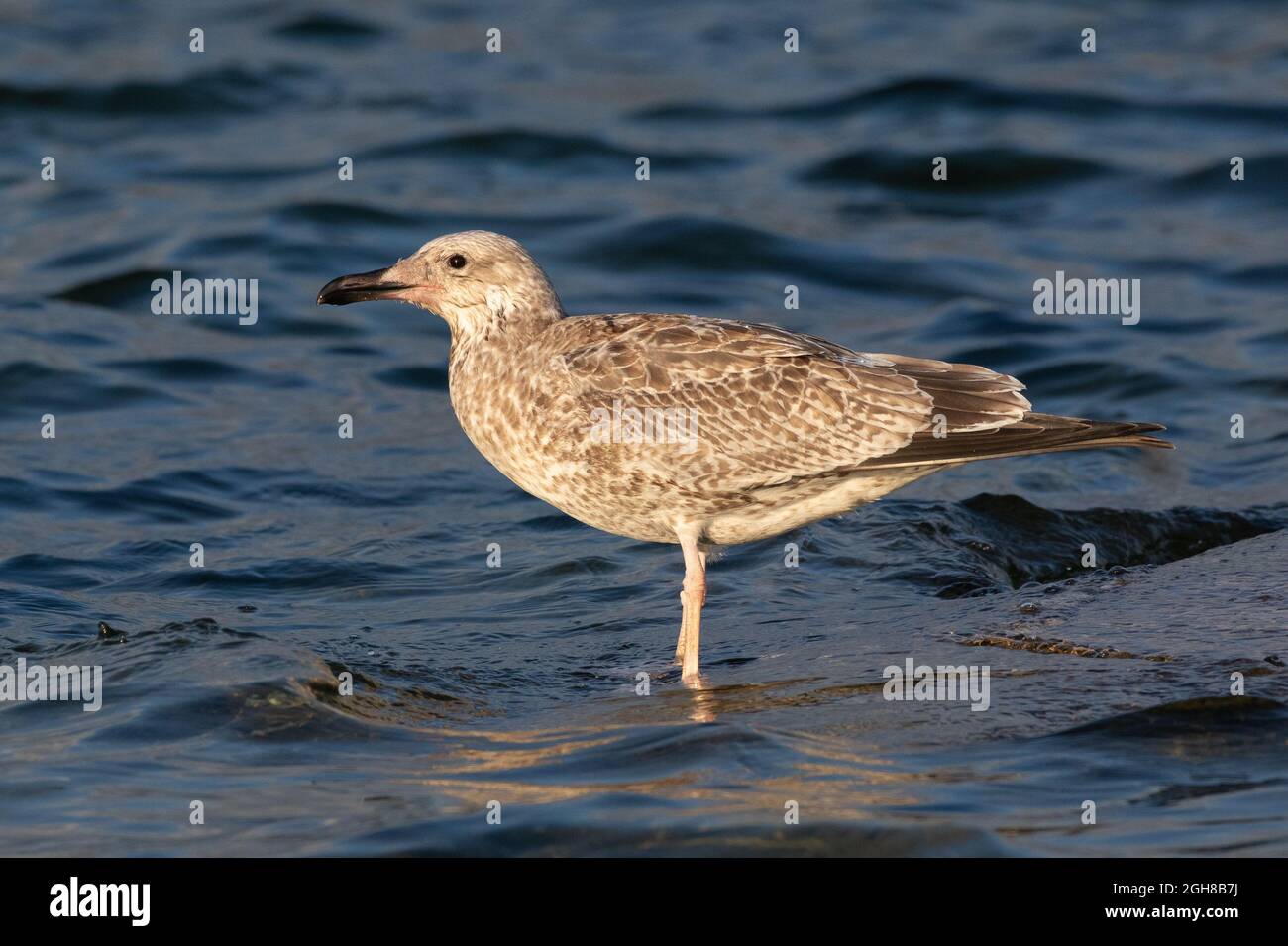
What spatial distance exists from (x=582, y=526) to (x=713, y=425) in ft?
10.4

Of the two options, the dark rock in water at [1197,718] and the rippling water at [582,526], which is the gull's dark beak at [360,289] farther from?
the dark rock in water at [1197,718]

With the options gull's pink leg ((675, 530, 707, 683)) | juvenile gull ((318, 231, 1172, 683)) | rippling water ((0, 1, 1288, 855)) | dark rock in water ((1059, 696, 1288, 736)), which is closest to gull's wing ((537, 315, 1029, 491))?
juvenile gull ((318, 231, 1172, 683))

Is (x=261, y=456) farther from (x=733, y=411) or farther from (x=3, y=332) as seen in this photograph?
(x=733, y=411)

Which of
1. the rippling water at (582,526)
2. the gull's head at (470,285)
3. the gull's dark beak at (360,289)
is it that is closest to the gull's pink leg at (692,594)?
the rippling water at (582,526)

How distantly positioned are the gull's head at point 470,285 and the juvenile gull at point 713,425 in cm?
15

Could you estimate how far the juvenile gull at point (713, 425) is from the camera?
7363mm

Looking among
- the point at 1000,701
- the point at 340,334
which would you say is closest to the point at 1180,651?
the point at 1000,701

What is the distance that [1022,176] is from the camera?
1684 cm

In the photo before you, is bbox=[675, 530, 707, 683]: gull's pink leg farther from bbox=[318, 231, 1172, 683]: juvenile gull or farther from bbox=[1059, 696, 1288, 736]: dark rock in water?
bbox=[1059, 696, 1288, 736]: dark rock in water

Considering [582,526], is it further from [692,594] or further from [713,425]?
[713,425]

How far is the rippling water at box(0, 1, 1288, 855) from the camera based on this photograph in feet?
20.1

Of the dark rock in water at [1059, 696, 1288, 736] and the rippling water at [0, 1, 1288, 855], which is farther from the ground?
the rippling water at [0, 1, 1288, 855]

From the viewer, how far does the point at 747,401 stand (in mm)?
7473

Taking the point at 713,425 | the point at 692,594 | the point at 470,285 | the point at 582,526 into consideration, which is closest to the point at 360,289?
the point at 470,285
